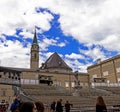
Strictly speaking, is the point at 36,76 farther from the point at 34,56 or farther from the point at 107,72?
the point at 34,56

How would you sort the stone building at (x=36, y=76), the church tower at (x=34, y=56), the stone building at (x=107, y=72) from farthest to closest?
the church tower at (x=34, y=56)
the stone building at (x=107, y=72)
the stone building at (x=36, y=76)

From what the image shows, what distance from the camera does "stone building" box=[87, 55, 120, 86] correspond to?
237ft

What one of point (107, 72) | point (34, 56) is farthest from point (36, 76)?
point (34, 56)

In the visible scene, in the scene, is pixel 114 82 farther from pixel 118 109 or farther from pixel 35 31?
pixel 35 31

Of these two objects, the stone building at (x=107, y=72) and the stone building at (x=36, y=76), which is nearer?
the stone building at (x=36, y=76)

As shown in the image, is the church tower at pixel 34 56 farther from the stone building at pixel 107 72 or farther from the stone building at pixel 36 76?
the stone building at pixel 107 72

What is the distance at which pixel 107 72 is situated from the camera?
7738 centimetres

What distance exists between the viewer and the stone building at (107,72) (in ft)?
237

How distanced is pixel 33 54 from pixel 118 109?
300 feet

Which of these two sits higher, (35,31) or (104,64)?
(35,31)

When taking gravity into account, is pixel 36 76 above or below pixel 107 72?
below

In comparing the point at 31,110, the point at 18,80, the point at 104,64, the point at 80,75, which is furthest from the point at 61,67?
the point at 31,110

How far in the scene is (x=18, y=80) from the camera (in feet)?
193

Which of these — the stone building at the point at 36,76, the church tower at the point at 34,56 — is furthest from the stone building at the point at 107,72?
the church tower at the point at 34,56
